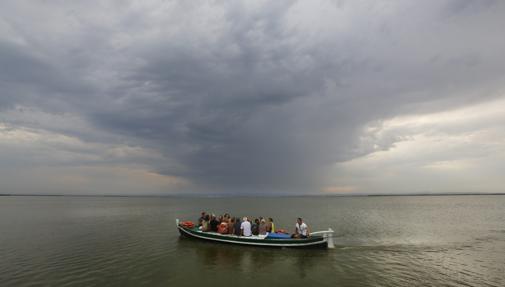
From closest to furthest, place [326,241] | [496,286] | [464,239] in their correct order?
[496,286] → [326,241] → [464,239]

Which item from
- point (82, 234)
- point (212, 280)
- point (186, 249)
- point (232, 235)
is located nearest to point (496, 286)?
point (212, 280)

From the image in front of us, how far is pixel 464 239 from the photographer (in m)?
28.9

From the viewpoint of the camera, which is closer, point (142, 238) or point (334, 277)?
point (334, 277)

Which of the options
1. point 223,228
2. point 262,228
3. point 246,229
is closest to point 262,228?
point 262,228

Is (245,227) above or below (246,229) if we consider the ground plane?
above

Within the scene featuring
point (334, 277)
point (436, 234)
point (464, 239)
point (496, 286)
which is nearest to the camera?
point (496, 286)

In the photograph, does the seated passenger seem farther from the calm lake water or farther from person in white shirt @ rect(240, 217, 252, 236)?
the calm lake water

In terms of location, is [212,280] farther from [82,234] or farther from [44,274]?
[82,234]

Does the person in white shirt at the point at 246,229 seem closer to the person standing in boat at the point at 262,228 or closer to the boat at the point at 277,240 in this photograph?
the boat at the point at 277,240

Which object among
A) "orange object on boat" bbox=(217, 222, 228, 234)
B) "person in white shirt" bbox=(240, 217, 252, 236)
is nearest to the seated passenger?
"person in white shirt" bbox=(240, 217, 252, 236)

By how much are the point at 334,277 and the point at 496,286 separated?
854 cm

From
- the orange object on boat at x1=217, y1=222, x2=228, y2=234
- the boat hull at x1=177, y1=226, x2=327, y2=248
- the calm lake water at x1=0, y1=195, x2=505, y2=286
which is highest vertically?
the orange object on boat at x1=217, y1=222, x2=228, y2=234

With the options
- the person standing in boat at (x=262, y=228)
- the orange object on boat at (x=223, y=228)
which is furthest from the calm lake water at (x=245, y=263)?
the person standing in boat at (x=262, y=228)

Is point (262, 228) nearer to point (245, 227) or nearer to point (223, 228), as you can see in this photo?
point (245, 227)
